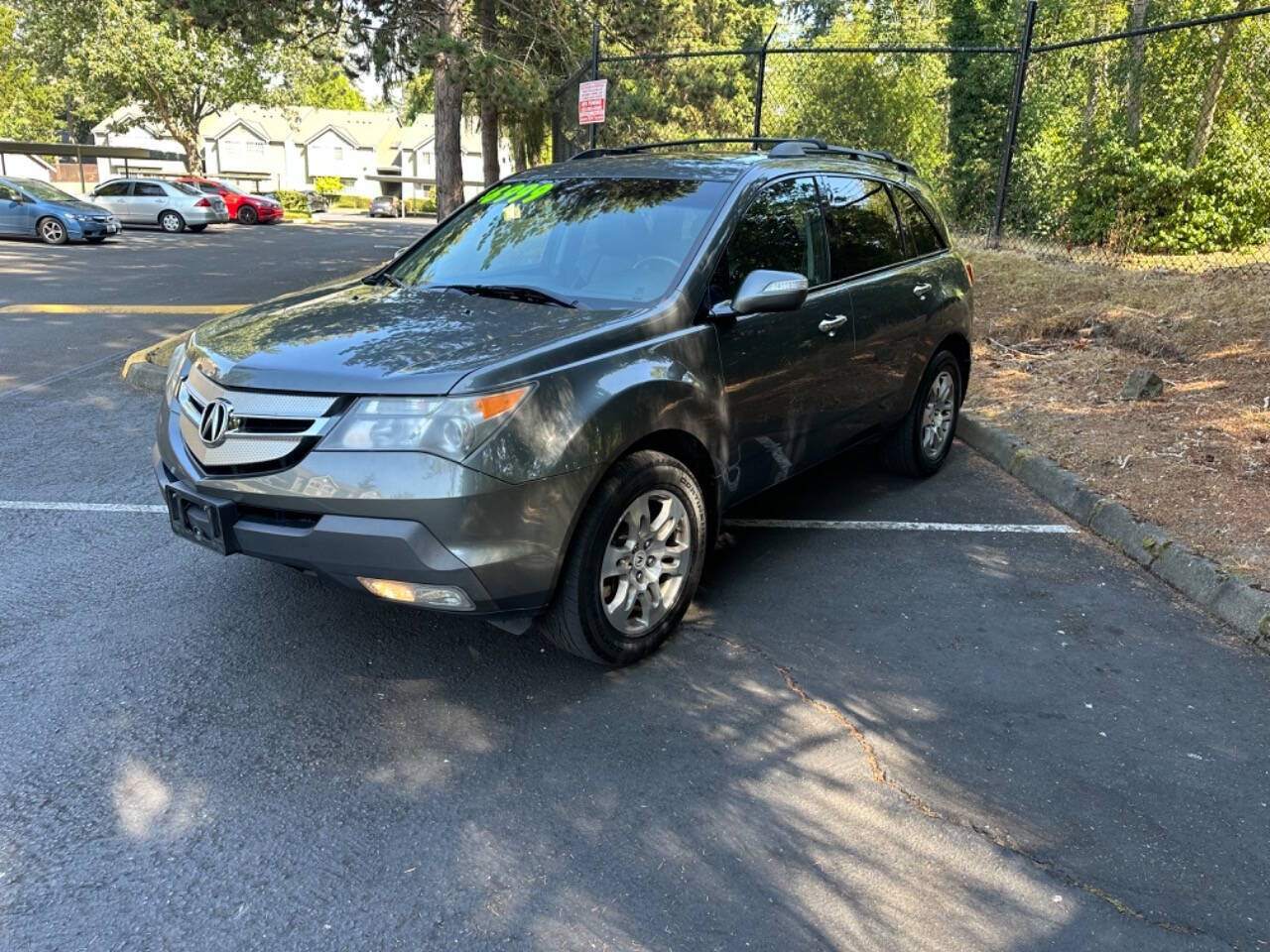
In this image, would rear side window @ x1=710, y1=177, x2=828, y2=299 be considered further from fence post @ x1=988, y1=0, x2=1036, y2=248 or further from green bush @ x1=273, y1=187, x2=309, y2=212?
green bush @ x1=273, y1=187, x2=309, y2=212

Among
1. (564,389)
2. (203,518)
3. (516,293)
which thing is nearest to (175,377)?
(203,518)

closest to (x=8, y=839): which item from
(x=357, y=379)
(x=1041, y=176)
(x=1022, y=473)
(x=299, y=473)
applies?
(x=299, y=473)

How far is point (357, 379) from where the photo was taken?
10.1ft

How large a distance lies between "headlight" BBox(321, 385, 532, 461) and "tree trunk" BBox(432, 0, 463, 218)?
560 inches

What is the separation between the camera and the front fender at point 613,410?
3074 millimetres

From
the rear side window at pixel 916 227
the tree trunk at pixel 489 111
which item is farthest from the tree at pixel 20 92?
the rear side window at pixel 916 227

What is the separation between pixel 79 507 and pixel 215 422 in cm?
238

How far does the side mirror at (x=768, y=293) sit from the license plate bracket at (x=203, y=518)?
204cm

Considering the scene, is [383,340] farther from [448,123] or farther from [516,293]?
[448,123]

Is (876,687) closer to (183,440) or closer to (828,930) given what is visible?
(828,930)

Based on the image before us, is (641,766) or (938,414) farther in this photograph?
(938,414)

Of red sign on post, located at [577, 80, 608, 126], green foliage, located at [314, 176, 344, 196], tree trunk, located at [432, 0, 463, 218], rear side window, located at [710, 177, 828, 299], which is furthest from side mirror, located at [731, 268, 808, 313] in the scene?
green foliage, located at [314, 176, 344, 196]

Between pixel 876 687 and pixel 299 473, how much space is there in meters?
2.19

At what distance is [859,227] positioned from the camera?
5.02 metres
